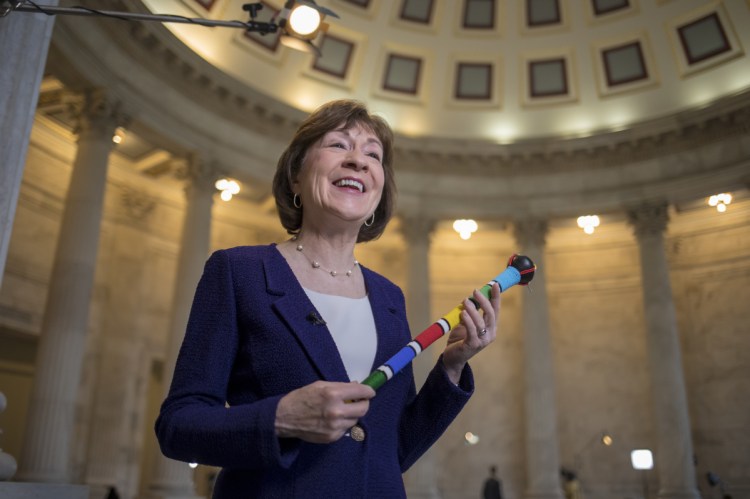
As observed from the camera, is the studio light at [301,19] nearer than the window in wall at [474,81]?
Yes

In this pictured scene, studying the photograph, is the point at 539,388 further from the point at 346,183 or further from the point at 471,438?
the point at 346,183

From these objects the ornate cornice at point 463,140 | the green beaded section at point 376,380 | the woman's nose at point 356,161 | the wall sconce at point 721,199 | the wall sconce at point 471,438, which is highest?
the ornate cornice at point 463,140

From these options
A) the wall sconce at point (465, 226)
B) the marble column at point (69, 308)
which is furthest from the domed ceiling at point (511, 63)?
the marble column at point (69, 308)

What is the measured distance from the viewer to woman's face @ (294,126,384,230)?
2539 mm

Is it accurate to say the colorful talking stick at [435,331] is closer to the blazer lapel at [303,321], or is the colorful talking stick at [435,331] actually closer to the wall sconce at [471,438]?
the blazer lapel at [303,321]

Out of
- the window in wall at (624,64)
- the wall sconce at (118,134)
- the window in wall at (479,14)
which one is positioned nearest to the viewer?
the wall sconce at (118,134)

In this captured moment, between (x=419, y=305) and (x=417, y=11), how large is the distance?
10.8 meters

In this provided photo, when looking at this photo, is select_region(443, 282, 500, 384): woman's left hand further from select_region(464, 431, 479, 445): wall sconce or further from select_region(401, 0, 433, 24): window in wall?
select_region(464, 431, 479, 445): wall sconce

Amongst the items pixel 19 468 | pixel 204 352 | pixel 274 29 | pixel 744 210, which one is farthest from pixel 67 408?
pixel 744 210

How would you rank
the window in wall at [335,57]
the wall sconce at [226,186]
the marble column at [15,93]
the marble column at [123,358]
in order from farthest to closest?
the window in wall at [335,57] < the marble column at [123,358] < the wall sconce at [226,186] < the marble column at [15,93]

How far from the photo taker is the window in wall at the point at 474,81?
25609 mm

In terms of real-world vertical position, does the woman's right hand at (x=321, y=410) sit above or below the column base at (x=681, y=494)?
above

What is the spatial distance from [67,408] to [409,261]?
464 inches

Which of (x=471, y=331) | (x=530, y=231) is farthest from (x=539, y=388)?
(x=471, y=331)
